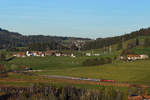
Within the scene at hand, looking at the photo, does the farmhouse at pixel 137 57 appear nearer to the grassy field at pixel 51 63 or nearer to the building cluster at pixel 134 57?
the building cluster at pixel 134 57

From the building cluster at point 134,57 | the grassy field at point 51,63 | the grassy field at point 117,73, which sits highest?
the building cluster at point 134,57

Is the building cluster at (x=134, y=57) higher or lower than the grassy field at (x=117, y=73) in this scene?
higher

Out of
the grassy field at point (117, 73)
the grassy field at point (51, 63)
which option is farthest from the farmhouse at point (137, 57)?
the grassy field at point (117, 73)

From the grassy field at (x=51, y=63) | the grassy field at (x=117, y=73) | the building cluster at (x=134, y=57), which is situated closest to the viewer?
Result: the grassy field at (x=117, y=73)

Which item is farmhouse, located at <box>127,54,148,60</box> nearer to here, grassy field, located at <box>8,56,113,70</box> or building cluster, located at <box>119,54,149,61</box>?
building cluster, located at <box>119,54,149,61</box>

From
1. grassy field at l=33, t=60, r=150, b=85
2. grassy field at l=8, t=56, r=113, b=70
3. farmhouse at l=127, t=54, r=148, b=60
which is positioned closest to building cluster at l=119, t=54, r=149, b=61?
farmhouse at l=127, t=54, r=148, b=60

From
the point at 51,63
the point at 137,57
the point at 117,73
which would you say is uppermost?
the point at 137,57

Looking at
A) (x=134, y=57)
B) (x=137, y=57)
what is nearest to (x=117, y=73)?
(x=134, y=57)

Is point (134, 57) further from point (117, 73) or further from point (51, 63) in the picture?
point (117, 73)

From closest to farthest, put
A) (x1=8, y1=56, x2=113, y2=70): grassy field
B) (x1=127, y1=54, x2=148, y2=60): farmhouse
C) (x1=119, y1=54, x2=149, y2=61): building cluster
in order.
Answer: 1. (x1=8, y1=56, x2=113, y2=70): grassy field
2. (x1=119, y1=54, x2=149, y2=61): building cluster
3. (x1=127, y1=54, x2=148, y2=60): farmhouse

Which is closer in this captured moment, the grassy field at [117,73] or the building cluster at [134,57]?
the grassy field at [117,73]

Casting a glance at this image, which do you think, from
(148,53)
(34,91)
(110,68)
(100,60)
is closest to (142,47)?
(148,53)

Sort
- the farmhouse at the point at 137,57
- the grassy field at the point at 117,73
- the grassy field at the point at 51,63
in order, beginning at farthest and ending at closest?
the farmhouse at the point at 137,57 → the grassy field at the point at 51,63 → the grassy field at the point at 117,73

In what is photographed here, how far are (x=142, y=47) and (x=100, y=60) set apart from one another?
37732 mm
